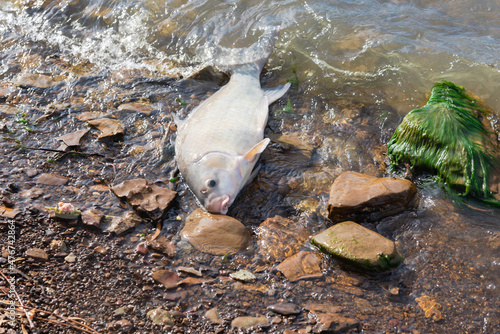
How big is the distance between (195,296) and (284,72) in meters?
4.86

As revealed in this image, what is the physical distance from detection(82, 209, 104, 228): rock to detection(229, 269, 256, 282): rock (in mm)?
1556

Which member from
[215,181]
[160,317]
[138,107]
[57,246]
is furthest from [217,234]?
[138,107]

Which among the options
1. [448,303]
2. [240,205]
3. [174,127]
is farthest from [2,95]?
[448,303]

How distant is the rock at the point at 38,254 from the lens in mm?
3707

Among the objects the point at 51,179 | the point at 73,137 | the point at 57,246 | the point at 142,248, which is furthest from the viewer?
the point at 73,137

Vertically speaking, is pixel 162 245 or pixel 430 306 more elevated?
pixel 430 306

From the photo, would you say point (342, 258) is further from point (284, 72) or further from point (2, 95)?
point (2, 95)

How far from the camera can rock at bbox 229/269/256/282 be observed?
12.2 ft

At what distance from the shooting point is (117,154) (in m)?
5.39

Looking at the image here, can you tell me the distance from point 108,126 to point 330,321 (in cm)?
415

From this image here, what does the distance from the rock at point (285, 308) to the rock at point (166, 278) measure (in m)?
0.91

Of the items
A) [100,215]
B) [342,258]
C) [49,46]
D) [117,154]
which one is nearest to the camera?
[342,258]

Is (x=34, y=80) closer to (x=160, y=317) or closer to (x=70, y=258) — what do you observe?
(x=70, y=258)

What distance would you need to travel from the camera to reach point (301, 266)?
149 inches
